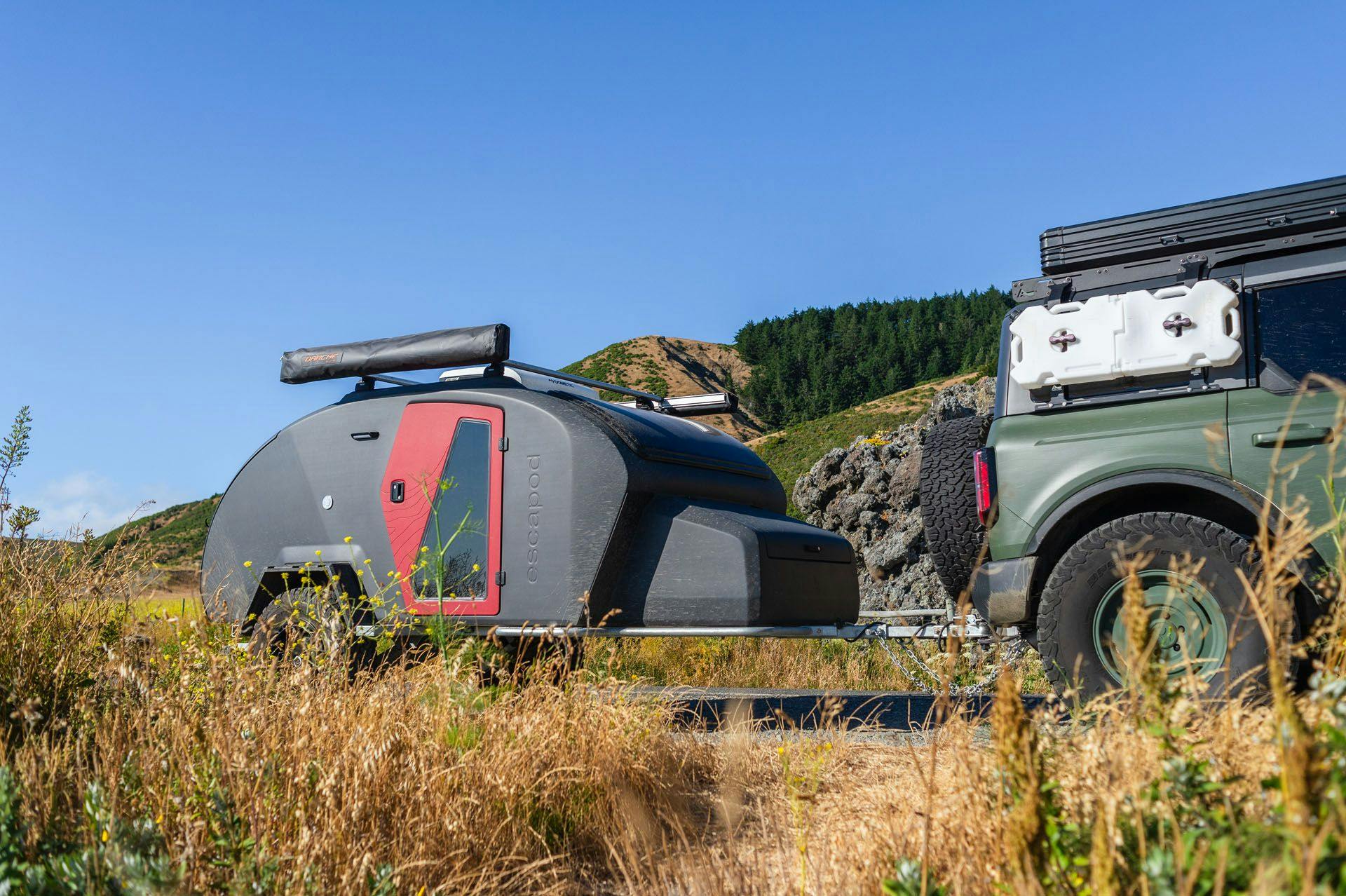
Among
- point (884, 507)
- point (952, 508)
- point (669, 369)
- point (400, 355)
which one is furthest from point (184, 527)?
point (669, 369)

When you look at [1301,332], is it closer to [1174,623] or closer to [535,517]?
[1174,623]

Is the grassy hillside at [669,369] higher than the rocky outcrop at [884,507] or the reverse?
higher

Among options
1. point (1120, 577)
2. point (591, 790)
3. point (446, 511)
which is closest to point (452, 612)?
point (446, 511)

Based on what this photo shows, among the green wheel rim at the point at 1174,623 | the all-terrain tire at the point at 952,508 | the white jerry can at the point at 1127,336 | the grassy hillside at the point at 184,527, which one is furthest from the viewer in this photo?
the grassy hillside at the point at 184,527

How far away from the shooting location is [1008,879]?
7.37 feet

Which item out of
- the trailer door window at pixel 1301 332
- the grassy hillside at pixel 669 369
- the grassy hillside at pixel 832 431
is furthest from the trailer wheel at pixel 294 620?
the grassy hillside at pixel 669 369

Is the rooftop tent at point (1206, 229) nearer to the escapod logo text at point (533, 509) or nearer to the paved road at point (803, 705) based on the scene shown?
the paved road at point (803, 705)

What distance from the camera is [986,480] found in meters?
5.75

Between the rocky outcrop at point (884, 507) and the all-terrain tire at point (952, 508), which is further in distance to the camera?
the rocky outcrop at point (884, 507)

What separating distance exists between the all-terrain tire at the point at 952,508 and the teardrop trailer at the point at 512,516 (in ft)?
1.57

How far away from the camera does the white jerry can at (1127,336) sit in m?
5.28

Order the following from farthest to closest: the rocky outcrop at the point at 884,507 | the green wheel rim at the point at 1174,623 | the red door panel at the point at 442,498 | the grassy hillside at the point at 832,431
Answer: the grassy hillside at the point at 832,431
the rocky outcrop at the point at 884,507
the red door panel at the point at 442,498
the green wheel rim at the point at 1174,623

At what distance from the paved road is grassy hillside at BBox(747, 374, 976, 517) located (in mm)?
22783

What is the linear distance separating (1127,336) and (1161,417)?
0.49 meters
